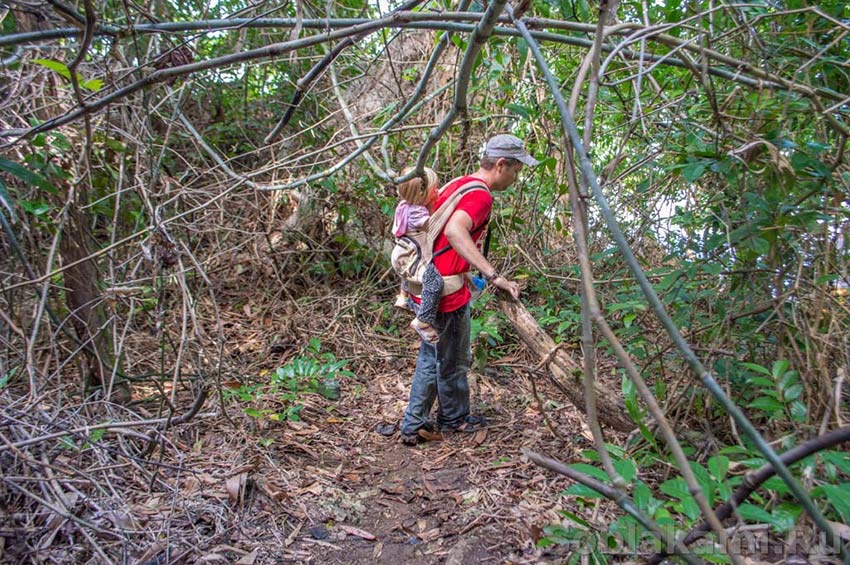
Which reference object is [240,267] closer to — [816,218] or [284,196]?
[284,196]

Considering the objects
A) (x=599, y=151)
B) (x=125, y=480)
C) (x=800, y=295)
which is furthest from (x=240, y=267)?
(x=800, y=295)

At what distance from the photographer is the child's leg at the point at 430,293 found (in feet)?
11.6

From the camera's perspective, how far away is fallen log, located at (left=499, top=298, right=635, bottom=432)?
10.4 ft

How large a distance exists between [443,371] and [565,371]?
2.85ft

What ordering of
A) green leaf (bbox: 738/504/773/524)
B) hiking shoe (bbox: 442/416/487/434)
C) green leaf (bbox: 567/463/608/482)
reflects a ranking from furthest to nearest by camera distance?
hiking shoe (bbox: 442/416/487/434)
green leaf (bbox: 567/463/608/482)
green leaf (bbox: 738/504/773/524)

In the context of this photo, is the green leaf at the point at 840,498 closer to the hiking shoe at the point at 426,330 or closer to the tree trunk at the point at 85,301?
the hiking shoe at the point at 426,330

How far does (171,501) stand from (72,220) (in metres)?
1.68

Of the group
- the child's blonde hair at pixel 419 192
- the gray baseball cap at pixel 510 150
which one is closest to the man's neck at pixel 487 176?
the gray baseball cap at pixel 510 150

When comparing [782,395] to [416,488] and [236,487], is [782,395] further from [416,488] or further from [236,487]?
[236,487]

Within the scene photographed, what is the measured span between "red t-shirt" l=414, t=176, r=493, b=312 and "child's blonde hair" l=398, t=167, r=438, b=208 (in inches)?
2.2

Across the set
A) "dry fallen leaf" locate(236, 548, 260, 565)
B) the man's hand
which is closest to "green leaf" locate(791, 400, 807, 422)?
the man's hand

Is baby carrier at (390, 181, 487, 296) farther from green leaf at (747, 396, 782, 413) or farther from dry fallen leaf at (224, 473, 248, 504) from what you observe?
green leaf at (747, 396, 782, 413)

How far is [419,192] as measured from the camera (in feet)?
11.6

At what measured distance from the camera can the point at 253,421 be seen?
11.6 ft
